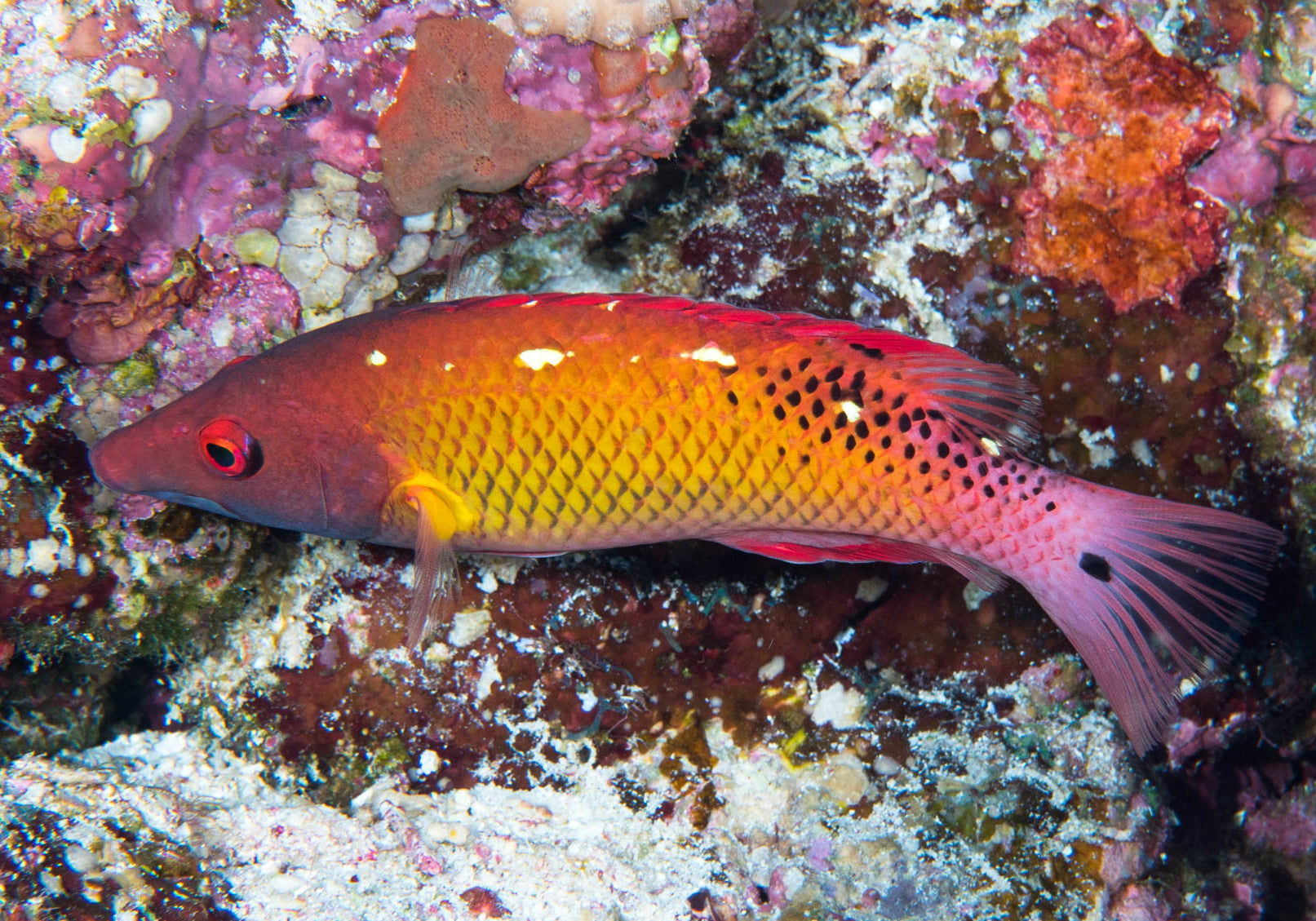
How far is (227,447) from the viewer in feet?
7.86

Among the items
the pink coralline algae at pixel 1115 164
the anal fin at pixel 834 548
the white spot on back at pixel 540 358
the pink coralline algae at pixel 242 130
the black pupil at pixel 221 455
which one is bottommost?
the black pupil at pixel 221 455

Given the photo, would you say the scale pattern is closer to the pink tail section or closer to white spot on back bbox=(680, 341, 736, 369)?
white spot on back bbox=(680, 341, 736, 369)

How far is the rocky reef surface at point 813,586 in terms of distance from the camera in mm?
2984

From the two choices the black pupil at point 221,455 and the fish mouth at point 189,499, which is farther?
the fish mouth at point 189,499

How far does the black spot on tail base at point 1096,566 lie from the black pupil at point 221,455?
286 centimetres

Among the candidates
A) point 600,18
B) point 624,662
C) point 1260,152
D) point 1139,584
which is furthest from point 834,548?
point 1260,152

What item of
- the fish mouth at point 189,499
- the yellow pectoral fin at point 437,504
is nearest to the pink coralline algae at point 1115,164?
the yellow pectoral fin at point 437,504

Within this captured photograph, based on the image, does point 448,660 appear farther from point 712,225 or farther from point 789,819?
point 712,225

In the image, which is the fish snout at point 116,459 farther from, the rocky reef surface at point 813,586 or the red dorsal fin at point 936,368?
the red dorsal fin at point 936,368

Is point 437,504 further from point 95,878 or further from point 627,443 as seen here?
point 95,878

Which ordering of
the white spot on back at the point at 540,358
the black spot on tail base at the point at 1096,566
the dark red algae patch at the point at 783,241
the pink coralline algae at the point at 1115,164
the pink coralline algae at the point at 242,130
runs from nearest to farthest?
1. the pink coralline algae at the point at 242,130
2. the white spot on back at the point at 540,358
3. the black spot on tail base at the point at 1096,566
4. the pink coralline algae at the point at 1115,164
5. the dark red algae patch at the point at 783,241

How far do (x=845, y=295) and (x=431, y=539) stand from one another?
210 cm

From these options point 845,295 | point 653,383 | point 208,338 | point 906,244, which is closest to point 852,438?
point 653,383

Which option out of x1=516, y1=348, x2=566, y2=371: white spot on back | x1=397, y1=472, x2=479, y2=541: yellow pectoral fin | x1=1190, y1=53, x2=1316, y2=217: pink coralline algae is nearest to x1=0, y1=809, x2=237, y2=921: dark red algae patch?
x1=397, y1=472, x2=479, y2=541: yellow pectoral fin
